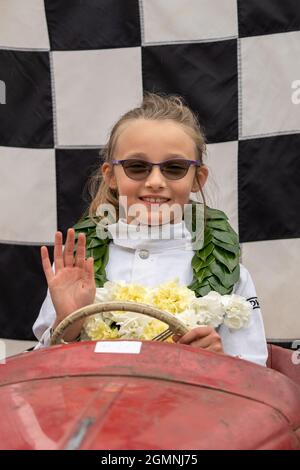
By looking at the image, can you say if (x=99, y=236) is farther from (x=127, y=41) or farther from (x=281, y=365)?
(x=127, y=41)

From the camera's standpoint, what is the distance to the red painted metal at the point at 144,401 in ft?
4.47

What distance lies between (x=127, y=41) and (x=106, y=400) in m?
1.91

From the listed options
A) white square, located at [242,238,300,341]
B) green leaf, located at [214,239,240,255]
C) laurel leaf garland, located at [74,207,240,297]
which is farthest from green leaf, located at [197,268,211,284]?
white square, located at [242,238,300,341]

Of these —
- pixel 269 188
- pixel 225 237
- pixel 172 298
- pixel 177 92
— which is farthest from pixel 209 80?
pixel 172 298

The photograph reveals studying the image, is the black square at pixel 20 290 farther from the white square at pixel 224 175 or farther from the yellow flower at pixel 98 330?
the yellow flower at pixel 98 330

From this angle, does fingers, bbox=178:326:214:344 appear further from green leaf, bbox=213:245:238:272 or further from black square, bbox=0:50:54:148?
black square, bbox=0:50:54:148

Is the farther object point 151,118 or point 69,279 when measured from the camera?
point 151,118

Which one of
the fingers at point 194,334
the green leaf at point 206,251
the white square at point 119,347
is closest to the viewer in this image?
the white square at point 119,347

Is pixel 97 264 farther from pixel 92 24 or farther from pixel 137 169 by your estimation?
pixel 92 24

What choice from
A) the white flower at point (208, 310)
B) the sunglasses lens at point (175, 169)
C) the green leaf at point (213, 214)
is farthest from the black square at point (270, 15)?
the white flower at point (208, 310)

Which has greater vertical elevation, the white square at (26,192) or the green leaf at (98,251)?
the white square at (26,192)

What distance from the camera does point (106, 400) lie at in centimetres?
146

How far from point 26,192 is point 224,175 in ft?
2.43

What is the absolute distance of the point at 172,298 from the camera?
216 centimetres
